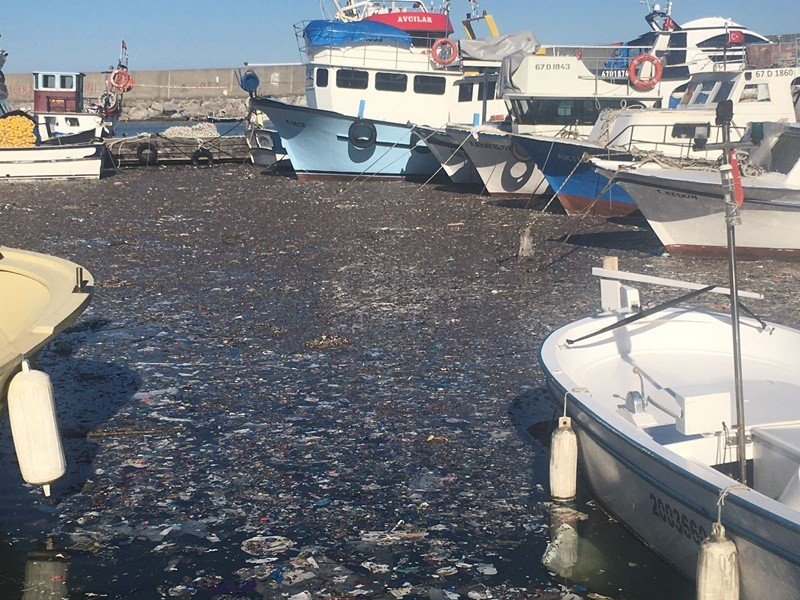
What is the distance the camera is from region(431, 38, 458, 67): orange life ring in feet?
95.6

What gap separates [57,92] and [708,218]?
27899 millimetres

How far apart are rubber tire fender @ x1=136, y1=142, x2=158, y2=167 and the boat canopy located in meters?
8.23

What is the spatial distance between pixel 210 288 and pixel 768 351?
8374mm

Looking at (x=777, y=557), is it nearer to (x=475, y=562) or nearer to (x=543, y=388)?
(x=475, y=562)

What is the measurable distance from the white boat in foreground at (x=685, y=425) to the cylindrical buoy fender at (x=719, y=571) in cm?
8

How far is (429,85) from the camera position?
29516mm

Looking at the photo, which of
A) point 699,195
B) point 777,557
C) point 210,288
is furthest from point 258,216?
point 777,557

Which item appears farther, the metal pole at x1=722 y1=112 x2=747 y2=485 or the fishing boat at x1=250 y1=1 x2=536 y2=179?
the fishing boat at x1=250 y1=1 x2=536 y2=179

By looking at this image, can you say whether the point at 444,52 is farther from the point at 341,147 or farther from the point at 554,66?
the point at 554,66

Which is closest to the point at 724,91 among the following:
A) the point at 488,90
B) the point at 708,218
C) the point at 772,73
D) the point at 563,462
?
the point at 772,73

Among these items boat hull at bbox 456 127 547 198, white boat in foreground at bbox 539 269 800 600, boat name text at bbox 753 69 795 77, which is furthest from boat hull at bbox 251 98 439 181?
white boat in foreground at bbox 539 269 800 600

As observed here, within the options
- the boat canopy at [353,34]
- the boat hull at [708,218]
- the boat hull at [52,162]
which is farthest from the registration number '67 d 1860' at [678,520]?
the boat hull at [52,162]

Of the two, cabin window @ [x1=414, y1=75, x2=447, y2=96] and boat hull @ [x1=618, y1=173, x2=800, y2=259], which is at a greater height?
cabin window @ [x1=414, y1=75, x2=447, y2=96]

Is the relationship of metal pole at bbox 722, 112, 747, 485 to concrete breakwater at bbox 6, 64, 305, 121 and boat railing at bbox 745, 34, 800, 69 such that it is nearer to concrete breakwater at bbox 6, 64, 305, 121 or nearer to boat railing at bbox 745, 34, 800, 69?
boat railing at bbox 745, 34, 800, 69
